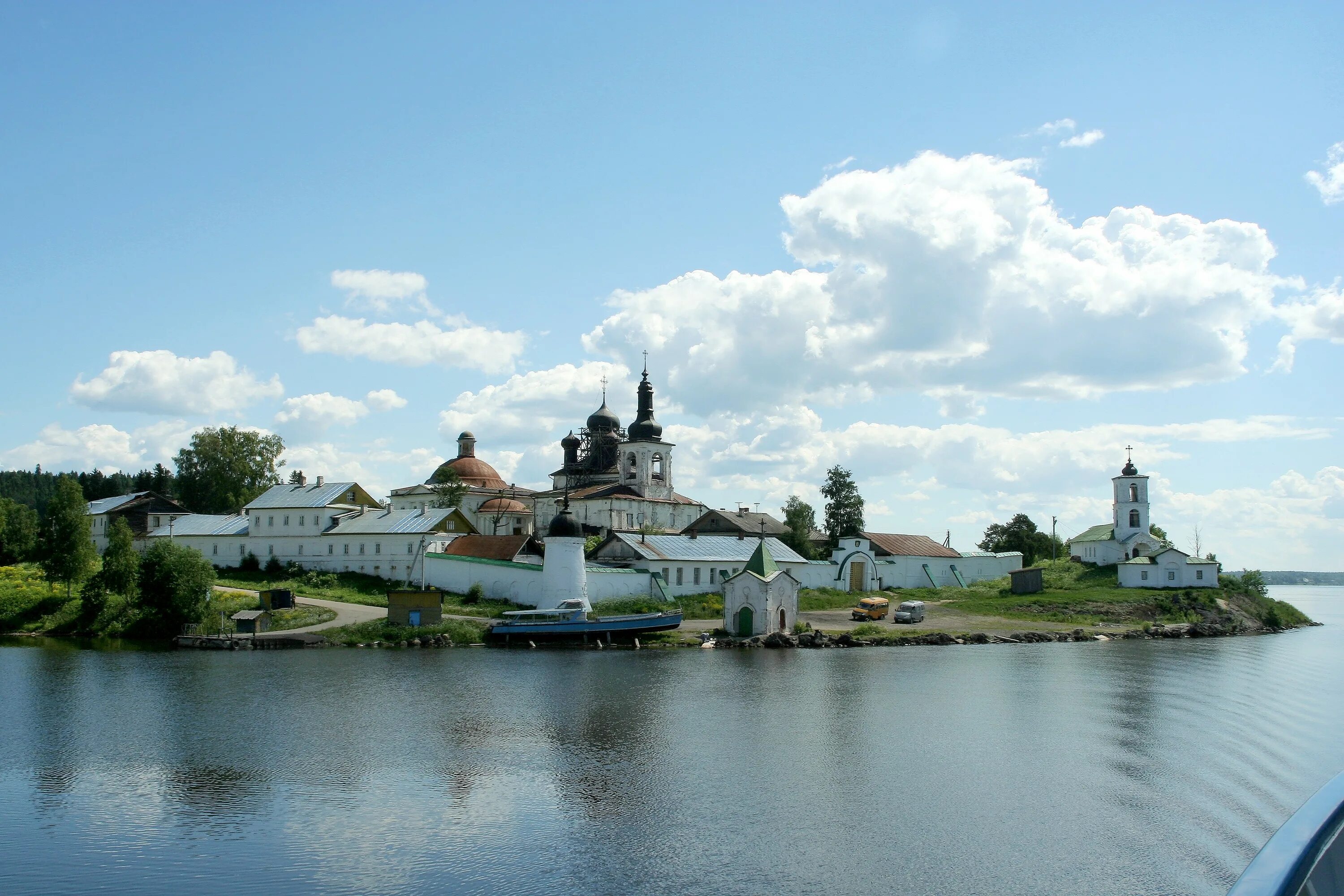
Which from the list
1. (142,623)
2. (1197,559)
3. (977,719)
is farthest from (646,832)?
(1197,559)

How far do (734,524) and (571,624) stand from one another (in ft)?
88.3

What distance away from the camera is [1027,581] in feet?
211

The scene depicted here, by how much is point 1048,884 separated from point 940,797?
15.1 feet

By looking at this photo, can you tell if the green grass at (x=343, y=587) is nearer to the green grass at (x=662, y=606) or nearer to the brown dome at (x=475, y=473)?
the green grass at (x=662, y=606)

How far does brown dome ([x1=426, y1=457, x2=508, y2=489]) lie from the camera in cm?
8150

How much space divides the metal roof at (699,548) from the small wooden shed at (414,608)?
13313 mm

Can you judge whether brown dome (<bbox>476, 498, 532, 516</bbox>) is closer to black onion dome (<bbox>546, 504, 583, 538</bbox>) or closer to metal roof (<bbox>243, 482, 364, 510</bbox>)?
metal roof (<bbox>243, 482, 364, 510</bbox>)

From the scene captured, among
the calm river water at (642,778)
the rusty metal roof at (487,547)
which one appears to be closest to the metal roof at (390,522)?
the rusty metal roof at (487,547)

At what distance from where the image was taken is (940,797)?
19.2 metres

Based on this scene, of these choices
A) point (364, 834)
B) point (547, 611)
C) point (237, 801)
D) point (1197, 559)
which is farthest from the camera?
point (1197, 559)

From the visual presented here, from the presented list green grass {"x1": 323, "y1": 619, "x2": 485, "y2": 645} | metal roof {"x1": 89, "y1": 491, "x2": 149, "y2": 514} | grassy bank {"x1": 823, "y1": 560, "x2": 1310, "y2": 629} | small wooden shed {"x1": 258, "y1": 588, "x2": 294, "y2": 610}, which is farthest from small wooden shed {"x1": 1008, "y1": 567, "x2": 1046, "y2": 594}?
metal roof {"x1": 89, "y1": 491, "x2": 149, "y2": 514}

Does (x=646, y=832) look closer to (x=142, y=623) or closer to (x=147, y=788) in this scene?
(x=147, y=788)

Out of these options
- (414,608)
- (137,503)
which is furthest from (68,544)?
(414,608)

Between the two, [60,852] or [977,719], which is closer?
[60,852]
